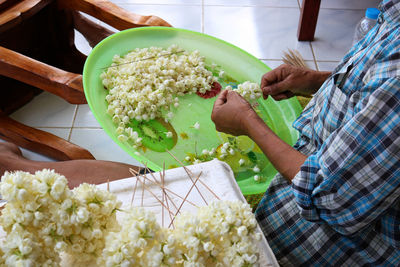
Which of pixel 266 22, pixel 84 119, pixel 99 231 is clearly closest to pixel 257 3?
pixel 266 22

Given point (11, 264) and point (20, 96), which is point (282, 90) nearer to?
point (11, 264)

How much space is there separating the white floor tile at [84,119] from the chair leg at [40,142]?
27 cm

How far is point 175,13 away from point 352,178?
209cm

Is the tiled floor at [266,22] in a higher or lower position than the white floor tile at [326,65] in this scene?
higher

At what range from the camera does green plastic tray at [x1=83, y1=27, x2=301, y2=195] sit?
1.14 metres

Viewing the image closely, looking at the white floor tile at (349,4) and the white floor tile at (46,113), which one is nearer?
the white floor tile at (46,113)

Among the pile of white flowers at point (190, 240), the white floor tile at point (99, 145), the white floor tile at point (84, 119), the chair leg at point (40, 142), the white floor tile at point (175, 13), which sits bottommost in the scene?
the white floor tile at point (99, 145)

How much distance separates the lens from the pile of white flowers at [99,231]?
483 mm

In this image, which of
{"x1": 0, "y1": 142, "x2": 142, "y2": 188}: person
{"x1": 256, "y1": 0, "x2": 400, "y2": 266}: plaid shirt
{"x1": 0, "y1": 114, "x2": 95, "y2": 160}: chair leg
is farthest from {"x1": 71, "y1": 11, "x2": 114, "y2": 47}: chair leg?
{"x1": 256, "y1": 0, "x2": 400, "y2": 266}: plaid shirt

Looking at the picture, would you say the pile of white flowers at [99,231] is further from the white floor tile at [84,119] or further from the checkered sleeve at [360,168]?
the white floor tile at [84,119]

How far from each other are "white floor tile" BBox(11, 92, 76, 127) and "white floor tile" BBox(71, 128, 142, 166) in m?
0.09

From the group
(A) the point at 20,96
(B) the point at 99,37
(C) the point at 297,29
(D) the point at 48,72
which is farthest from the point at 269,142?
(C) the point at 297,29

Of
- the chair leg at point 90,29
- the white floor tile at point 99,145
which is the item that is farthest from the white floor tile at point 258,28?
the white floor tile at point 99,145

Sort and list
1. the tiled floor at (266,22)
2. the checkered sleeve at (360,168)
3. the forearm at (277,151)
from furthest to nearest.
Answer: the tiled floor at (266,22)
the forearm at (277,151)
the checkered sleeve at (360,168)
